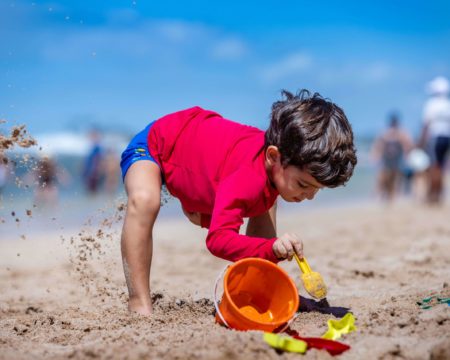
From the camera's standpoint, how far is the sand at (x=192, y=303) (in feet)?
6.89

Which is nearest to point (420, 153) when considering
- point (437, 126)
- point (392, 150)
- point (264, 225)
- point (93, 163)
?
point (392, 150)

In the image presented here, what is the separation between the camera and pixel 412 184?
1519 centimetres

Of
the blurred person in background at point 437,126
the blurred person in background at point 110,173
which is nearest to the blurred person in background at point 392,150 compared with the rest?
the blurred person in background at point 437,126

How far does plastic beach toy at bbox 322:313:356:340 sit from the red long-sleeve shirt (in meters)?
0.37

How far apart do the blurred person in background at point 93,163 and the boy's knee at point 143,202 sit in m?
11.3

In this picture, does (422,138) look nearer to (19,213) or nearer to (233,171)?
(233,171)

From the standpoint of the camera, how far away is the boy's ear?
8.71 ft

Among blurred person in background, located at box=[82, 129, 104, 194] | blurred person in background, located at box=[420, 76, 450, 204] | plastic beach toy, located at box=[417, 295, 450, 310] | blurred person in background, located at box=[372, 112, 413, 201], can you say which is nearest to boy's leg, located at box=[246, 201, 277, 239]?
plastic beach toy, located at box=[417, 295, 450, 310]

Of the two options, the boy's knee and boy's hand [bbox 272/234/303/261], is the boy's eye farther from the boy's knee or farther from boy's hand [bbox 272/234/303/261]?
the boy's knee

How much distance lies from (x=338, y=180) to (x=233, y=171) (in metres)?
0.46

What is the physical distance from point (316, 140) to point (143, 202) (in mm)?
832

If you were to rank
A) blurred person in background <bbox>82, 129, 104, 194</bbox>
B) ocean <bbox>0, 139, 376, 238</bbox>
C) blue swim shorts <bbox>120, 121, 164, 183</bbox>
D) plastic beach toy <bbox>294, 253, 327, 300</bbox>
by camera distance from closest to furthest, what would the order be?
1. plastic beach toy <bbox>294, 253, 327, 300</bbox>
2. blue swim shorts <bbox>120, 121, 164, 183</bbox>
3. ocean <bbox>0, 139, 376, 238</bbox>
4. blurred person in background <bbox>82, 129, 104, 194</bbox>

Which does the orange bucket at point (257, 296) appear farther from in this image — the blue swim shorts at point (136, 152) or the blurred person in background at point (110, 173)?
the blurred person in background at point (110, 173)

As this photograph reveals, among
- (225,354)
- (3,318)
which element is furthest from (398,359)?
(3,318)
